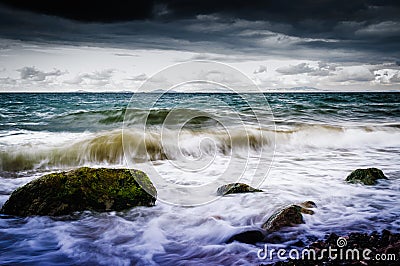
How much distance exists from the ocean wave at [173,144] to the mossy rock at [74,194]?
389 cm

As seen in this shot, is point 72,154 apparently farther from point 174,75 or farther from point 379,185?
point 379,185

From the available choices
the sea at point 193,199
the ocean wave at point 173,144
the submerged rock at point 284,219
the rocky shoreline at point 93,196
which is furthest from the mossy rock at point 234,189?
the ocean wave at point 173,144

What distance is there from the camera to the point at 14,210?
4703 mm

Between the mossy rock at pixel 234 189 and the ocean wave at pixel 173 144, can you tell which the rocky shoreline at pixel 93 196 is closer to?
the mossy rock at pixel 234 189

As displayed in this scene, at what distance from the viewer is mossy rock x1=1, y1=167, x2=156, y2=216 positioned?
4668mm

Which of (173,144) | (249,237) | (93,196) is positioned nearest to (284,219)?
(249,237)

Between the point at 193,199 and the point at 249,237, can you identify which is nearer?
the point at 249,237

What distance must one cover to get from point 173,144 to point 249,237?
6.42 meters

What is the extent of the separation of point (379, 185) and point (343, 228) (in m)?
2.47

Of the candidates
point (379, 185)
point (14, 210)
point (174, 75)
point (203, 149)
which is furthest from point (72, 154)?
point (379, 185)

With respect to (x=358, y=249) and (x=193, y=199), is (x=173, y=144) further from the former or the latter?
(x=358, y=249)
